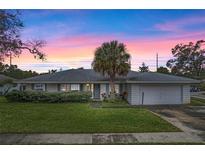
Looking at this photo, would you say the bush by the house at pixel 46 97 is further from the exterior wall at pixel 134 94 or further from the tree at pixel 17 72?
the tree at pixel 17 72

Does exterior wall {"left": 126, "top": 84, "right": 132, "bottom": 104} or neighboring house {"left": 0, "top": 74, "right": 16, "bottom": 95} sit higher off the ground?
neighboring house {"left": 0, "top": 74, "right": 16, "bottom": 95}

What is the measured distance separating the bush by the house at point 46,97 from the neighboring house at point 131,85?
7.72 feet

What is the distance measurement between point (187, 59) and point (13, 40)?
4002cm

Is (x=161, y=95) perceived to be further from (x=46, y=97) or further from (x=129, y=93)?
(x=46, y=97)

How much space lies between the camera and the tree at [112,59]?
1040 inches

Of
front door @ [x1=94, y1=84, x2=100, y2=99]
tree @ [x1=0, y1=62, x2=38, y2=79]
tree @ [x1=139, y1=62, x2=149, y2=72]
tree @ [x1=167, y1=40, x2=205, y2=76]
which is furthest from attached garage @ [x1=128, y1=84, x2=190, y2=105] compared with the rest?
tree @ [x1=167, y1=40, x2=205, y2=76]

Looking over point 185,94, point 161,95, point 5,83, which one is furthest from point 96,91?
point 5,83

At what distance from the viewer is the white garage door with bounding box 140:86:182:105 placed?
2534 cm

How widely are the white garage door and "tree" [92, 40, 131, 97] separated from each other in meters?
2.43

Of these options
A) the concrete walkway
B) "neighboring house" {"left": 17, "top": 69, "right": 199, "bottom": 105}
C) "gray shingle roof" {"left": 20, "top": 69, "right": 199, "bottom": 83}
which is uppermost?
"gray shingle roof" {"left": 20, "top": 69, "right": 199, "bottom": 83}

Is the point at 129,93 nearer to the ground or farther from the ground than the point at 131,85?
nearer to the ground

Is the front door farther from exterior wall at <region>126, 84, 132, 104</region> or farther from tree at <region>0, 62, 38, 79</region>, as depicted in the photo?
tree at <region>0, 62, 38, 79</region>

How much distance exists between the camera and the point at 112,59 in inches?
1039
